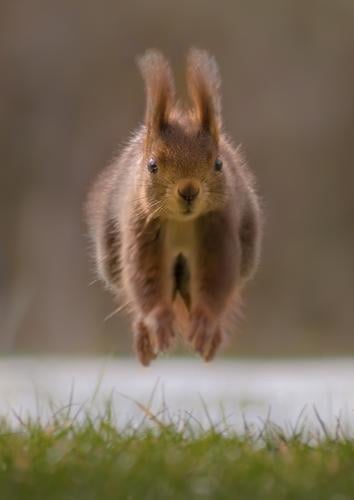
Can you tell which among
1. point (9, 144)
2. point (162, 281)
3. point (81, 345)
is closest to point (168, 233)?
point (162, 281)

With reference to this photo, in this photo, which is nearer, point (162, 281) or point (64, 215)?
point (162, 281)

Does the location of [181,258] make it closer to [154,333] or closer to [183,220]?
[183,220]

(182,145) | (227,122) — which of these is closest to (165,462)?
(182,145)

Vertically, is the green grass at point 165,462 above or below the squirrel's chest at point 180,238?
below

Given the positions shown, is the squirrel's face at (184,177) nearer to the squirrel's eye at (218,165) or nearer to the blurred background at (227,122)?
the squirrel's eye at (218,165)

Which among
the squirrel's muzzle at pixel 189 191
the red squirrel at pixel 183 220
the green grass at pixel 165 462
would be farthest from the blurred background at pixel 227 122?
the squirrel's muzzle at pixel 189 191

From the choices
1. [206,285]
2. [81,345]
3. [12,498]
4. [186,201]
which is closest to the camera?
[12,498]

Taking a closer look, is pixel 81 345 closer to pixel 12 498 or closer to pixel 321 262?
pixel 321 262

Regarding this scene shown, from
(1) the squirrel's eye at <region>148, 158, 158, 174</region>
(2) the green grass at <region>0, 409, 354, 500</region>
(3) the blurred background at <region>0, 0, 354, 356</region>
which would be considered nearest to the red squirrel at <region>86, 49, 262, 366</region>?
(1) the squirrel's eye at <region>148, 158, 158, 174</region>
